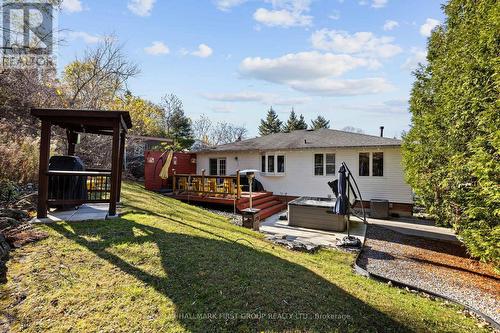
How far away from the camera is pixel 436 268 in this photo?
5766 mm

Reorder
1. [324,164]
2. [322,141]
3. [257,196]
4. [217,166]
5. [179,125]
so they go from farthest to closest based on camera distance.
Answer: [179,125] < [217,166] < [322,141] < [324,164] < [257,196]

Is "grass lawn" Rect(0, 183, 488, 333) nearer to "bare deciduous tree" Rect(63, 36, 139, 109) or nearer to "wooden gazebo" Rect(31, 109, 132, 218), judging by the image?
"wooden gazebo" Rect(31, 109, 132, 218)

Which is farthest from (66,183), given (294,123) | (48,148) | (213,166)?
(294,123)

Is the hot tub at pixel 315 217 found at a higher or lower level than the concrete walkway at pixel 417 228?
higher

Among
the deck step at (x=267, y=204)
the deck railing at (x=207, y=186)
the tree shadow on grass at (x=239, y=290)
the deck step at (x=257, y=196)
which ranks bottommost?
the deck step at (x=267, y=204)

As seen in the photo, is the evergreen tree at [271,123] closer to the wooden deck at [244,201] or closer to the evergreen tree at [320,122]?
the evergreen tree at [320,122]

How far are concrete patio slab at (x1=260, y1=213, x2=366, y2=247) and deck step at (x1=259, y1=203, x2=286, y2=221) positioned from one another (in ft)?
1.99

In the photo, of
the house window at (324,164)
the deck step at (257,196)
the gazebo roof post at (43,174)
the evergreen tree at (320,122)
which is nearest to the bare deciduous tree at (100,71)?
the deck step at (257,196)

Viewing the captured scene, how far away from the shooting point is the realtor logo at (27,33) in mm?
9398

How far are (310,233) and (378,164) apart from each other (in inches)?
220

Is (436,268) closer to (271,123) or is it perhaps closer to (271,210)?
(271,210)

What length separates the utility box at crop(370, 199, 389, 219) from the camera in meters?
11.3

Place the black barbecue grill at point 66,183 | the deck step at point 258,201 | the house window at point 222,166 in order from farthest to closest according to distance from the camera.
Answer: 1. the house window at point 222,166
2. the deck step at point 258,201
3. the black barbecue grill at point 66,183

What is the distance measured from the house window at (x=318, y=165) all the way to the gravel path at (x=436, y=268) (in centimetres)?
515
